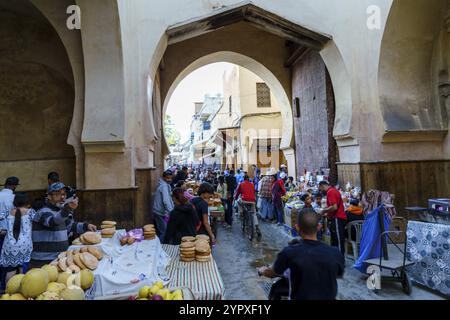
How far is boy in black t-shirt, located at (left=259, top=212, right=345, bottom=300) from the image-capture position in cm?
200

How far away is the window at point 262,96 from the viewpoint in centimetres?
1684

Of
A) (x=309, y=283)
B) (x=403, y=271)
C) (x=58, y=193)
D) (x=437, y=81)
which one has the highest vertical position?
(x=437, y=81)

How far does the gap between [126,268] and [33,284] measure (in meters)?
0.86

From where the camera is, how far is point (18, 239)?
11.6 ft

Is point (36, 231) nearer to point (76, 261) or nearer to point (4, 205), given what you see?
point (76, 261)

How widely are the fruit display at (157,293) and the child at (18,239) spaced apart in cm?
188

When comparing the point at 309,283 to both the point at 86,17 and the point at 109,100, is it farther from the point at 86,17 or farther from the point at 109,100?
the point at 86,17

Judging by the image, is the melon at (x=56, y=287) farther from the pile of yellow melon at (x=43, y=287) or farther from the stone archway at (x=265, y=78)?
the stone archway at (x=265, y=78)

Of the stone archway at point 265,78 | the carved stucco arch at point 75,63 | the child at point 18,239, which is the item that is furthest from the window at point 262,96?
the child at point 18,239

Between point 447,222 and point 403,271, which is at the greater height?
point 447,222

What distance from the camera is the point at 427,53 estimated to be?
277 inches

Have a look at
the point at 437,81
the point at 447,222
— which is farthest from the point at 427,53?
the point at 447,222

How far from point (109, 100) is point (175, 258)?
3.58 metres

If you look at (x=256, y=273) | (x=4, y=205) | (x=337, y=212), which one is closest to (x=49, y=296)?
(x=4, y=205)
